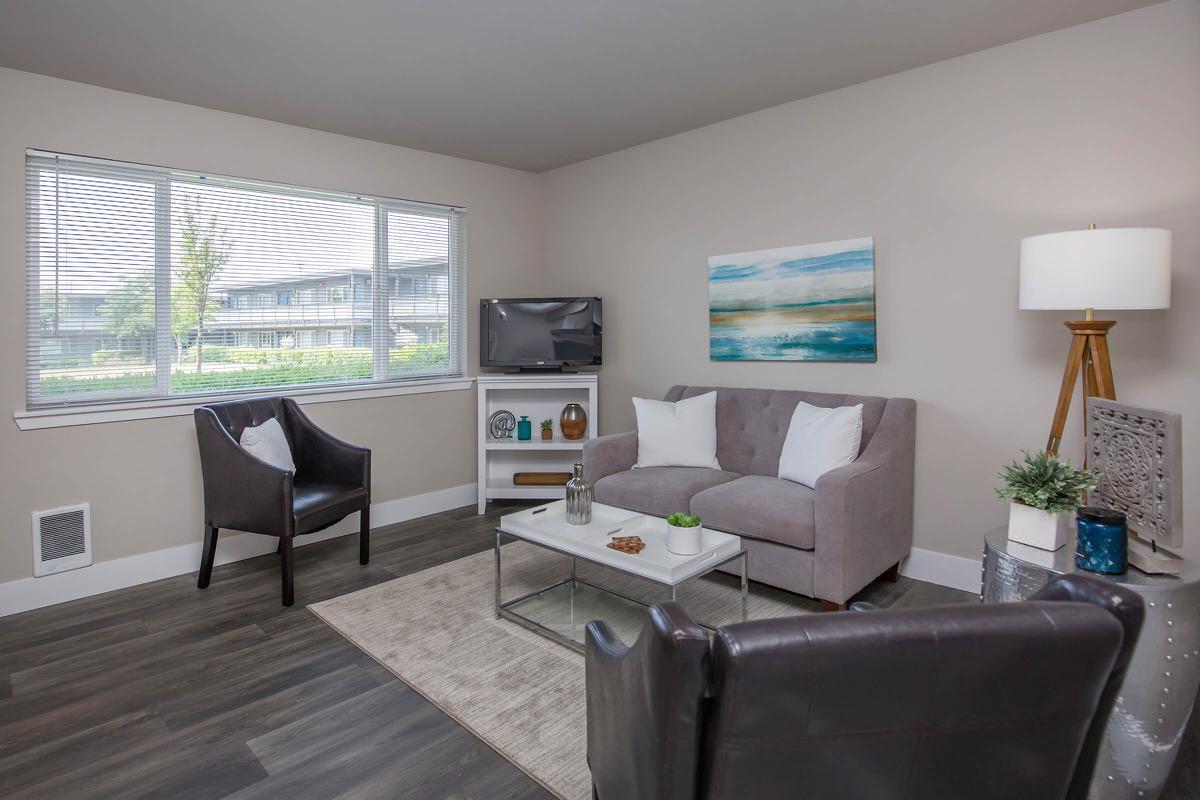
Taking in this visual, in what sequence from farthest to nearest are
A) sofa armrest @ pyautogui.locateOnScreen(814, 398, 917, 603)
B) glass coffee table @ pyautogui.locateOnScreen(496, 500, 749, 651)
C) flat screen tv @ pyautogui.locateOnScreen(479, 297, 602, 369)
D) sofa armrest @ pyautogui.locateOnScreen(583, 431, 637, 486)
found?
flat screen tv @ pyautogui.locateOnScreen(479, 297, 602, 369) → sofa armrest @ pyautogui.locateOnScreen(583, 431, 637, 486) → sofa armrest @ pyautogui.locateOnScreen(814, 398, 917, 603) → glass coffee table @ pyautogui.locateOnScreen(496, 500, 749, 651)

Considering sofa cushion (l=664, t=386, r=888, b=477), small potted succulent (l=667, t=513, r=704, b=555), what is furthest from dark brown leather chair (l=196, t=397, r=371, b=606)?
sofa cushion (l=664, t=386, r=888, b=477)

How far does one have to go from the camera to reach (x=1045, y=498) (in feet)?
6.57

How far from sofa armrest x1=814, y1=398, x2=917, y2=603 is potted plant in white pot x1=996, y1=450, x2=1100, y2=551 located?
2.71 ft

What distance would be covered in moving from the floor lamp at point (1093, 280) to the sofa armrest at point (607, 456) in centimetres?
214

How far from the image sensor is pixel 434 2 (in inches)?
104

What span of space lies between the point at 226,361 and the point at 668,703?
12.5ft

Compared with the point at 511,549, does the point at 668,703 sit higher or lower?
higher

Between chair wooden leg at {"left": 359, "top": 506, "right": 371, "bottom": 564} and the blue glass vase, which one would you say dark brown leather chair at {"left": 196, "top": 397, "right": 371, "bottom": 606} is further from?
the blue glass vase

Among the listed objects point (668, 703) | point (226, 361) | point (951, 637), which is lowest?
point (668, 703)

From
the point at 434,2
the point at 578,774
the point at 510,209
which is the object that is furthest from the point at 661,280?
the point at 578,774

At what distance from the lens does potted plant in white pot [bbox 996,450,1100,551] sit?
2002mm

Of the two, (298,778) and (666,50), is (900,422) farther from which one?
(298,778)

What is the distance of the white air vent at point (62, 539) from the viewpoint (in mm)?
3232

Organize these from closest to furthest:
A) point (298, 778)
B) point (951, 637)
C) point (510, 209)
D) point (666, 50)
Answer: point (951, 637)
point (298, 778)
point (666, 50)
point (510, 209)
